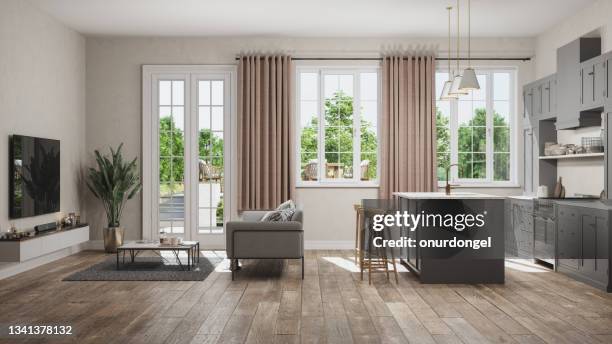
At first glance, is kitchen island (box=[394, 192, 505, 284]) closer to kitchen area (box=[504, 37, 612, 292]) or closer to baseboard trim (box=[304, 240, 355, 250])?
kitchen area (box=[504, 37, 612, 292])

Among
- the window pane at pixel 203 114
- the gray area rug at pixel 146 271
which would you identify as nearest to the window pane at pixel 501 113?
the window pane at pixel 203 114

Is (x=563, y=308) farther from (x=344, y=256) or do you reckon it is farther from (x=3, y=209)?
(x=3, y=209)

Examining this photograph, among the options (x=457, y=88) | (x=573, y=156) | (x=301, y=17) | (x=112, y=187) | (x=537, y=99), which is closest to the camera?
(x=457, y=88)

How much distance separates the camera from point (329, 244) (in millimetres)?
8109

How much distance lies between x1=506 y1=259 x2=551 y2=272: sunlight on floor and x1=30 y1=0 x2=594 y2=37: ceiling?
317 centimetres

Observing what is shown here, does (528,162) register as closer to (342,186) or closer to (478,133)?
(478,133)

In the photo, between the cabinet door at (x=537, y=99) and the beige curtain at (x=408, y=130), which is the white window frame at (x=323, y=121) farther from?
the cabinet door at (x=537, y=99)

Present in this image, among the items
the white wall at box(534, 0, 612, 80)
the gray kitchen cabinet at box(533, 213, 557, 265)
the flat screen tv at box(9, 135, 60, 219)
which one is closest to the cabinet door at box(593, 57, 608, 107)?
the white wall at box(534, 0, 612, 80)

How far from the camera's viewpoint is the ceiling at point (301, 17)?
656cm

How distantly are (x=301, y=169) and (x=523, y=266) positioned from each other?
11.1 feet

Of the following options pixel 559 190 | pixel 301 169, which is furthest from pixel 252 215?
pixel 559 190

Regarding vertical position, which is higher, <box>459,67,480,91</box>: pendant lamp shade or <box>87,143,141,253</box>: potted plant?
<box>459,67,480,91</box>: pendant lamp shade

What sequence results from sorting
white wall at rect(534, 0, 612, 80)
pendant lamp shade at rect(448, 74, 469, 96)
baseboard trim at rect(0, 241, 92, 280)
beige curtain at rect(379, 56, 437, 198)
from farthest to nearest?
beige curtain at rect(379, 56, 437, 198)
white wall at rect(534, 0, 612, 80)
baseboard trim at rect(0, 241, 92, 280)
pendant lamp shade at rect(448, 74, 469, 96)

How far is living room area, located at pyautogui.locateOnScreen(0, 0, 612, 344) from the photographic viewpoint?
15.5 feet
